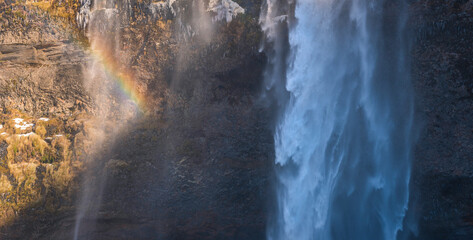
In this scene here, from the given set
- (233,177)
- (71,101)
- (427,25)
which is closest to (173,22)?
(71,101)

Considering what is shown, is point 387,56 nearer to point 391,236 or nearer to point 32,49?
point 391,236

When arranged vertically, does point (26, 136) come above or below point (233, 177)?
above

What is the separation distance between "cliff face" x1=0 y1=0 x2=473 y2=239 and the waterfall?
1.45 feet

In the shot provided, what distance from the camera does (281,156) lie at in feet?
32.9

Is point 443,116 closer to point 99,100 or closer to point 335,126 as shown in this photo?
point 335,126

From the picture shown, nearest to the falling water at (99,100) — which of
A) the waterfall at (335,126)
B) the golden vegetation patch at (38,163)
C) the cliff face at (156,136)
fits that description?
the cliff face at (156,136)

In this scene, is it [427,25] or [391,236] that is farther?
[391,236]

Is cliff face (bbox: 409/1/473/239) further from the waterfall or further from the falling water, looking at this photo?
the falling water

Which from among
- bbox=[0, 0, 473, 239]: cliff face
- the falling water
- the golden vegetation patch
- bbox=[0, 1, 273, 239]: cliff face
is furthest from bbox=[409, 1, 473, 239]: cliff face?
the golden vegetation patch

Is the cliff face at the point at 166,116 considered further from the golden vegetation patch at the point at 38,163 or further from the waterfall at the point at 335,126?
the waterfall at the point at 335,126

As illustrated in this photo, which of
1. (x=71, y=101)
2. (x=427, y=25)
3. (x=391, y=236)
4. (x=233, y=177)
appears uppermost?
(x=427, y=25)

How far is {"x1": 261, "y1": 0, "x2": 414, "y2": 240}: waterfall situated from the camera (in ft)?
32.2

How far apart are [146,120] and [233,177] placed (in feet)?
8.75

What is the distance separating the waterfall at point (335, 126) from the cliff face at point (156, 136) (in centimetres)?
44
